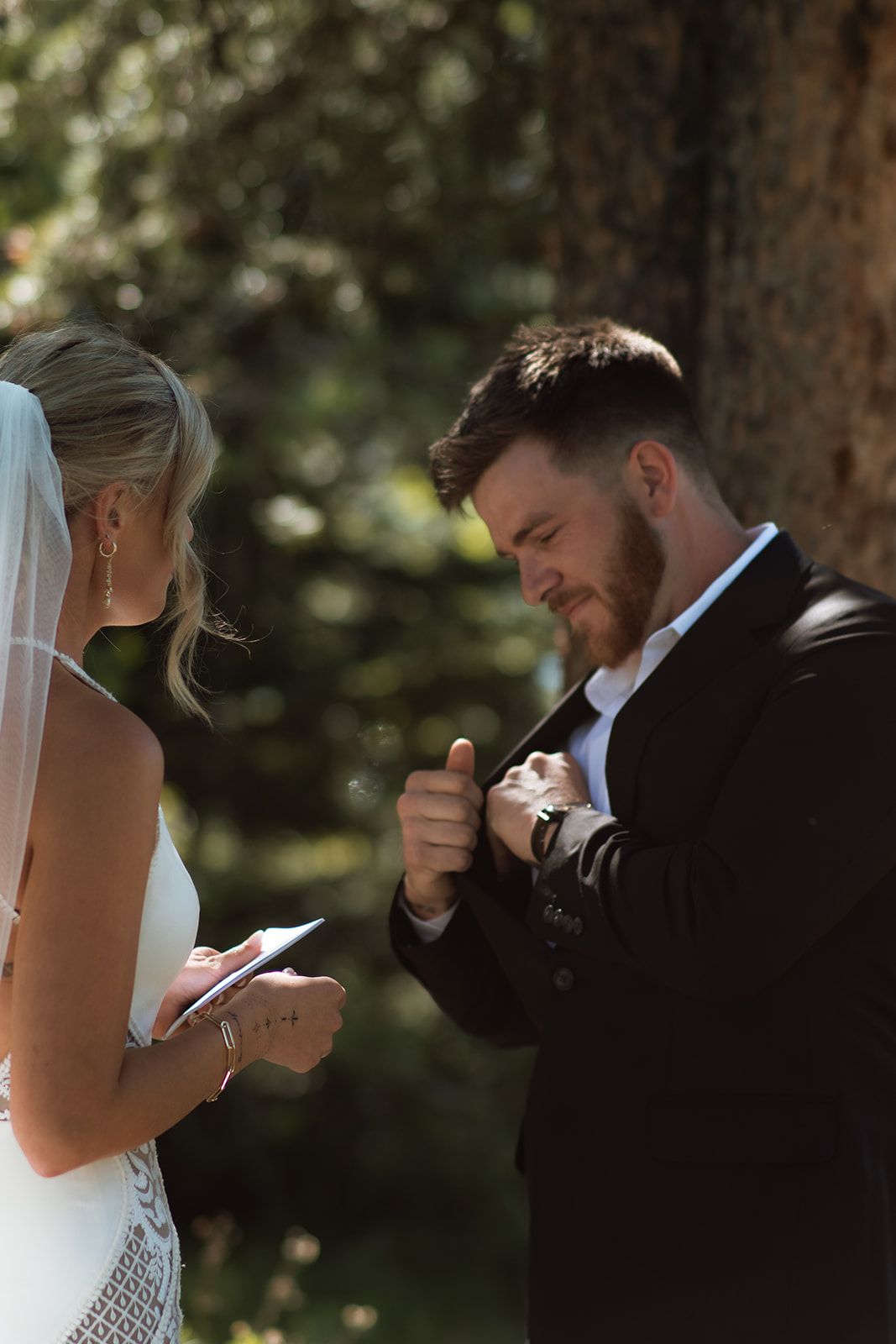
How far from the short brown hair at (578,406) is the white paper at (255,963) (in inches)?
46.9

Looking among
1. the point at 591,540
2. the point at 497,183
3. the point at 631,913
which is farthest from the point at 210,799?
the point at 631,913

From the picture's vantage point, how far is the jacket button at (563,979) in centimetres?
229

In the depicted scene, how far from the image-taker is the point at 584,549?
2584 mm

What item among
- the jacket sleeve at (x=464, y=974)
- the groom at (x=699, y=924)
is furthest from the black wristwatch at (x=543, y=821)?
the jacket sleeve at (x=464, y=974)

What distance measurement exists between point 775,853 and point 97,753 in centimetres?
109

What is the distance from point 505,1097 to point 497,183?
5026 mm

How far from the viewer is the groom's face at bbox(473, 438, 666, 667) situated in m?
2.55

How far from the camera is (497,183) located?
5.37 m

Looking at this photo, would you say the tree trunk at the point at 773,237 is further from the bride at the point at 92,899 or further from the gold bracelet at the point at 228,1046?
the gold bracelet at the point at 228,1046

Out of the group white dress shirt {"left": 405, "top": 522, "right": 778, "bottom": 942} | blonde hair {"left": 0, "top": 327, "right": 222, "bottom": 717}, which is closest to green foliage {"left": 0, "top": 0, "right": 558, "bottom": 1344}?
white dress shirt {"left": 405, "top": 522, "right": 778, "bottom": 942}

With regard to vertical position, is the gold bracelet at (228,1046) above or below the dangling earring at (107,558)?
below

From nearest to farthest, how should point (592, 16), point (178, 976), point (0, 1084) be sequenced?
1. point (0, 1084)
2. point (178, 976)
3. point (592, 16)

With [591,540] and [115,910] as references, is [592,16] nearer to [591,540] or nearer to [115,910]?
[591,540]

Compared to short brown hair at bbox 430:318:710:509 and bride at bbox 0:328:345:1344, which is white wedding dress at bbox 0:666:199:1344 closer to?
bride at bbox 0:328:345:1344
